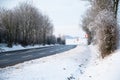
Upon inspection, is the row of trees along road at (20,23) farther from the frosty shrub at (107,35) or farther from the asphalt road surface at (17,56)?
the frosty shrub at (107,35)

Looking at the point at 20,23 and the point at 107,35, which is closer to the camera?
the point at 107,35

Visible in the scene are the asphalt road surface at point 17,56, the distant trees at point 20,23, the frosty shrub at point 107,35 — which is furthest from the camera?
the distant trees at point 20,23

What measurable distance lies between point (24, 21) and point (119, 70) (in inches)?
2163

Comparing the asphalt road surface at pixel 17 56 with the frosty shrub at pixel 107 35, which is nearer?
the frosty shrub at pixel 107 35

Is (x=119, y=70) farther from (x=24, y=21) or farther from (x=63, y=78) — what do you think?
(x=24, y=21)

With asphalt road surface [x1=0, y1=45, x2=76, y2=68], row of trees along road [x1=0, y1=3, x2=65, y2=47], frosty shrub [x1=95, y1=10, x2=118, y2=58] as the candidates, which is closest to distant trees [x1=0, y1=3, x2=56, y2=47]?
row of trees along road [x1=0, y1=3, x2=65, y2=47]

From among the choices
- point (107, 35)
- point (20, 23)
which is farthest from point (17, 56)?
point (20, 23)

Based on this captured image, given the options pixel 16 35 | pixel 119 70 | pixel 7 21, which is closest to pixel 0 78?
pixel 119 70

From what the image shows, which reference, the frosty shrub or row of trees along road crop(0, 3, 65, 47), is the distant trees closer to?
row of trees along road crop(0, 3, 65, 47)

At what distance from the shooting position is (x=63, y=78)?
13.3 m

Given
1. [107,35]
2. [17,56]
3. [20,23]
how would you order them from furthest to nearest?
[20,23], [17,56], [107,35]

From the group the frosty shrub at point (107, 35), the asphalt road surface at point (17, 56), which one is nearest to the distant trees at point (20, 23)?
the asphalt road surface at point (17, 56)

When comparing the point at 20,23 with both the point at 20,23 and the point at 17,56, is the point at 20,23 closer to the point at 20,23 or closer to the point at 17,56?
the point at 20,23

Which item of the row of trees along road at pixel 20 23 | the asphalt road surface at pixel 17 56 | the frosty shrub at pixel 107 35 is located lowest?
the asphalt road surface at pixel 17 56
